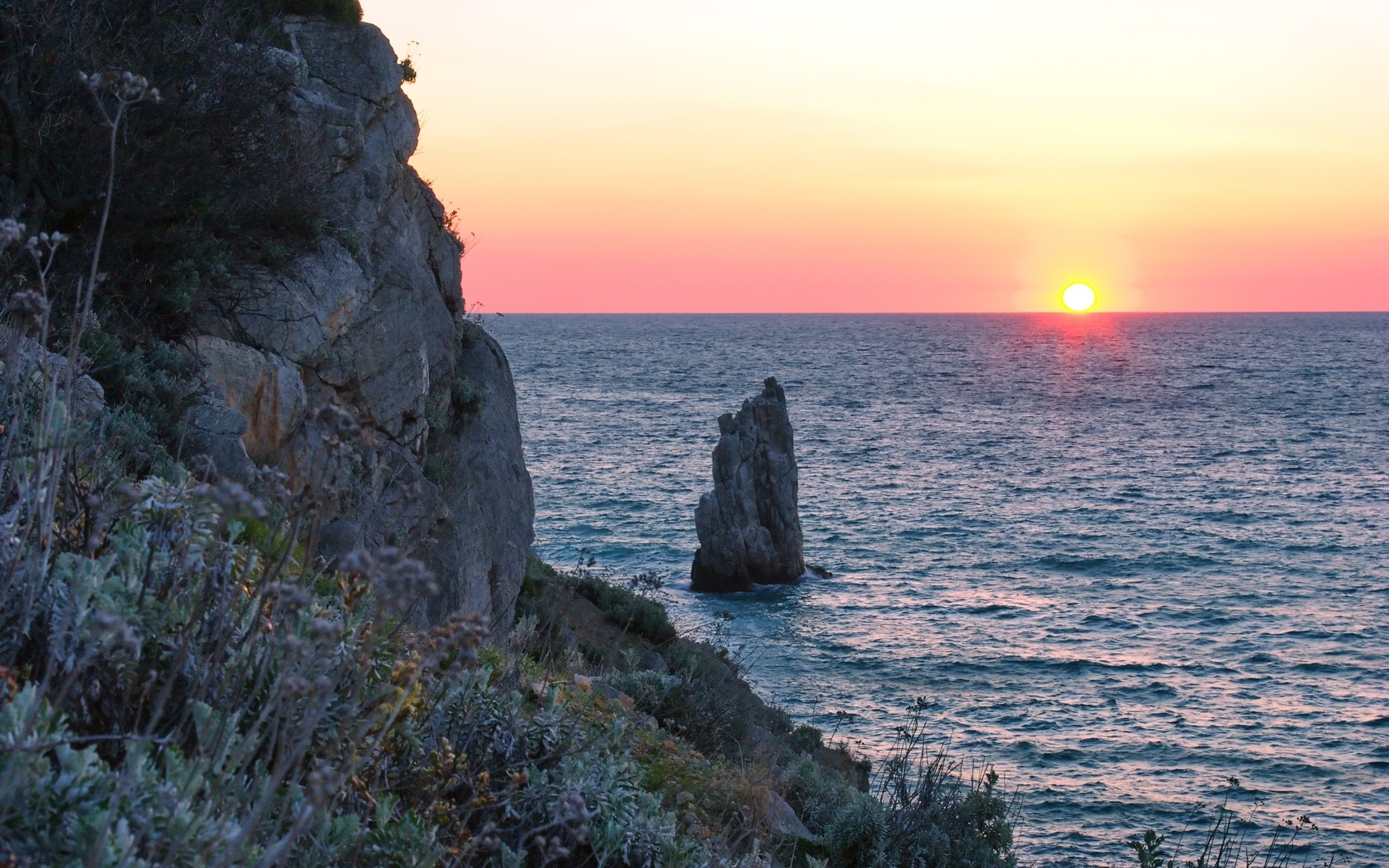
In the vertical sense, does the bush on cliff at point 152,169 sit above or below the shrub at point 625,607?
above

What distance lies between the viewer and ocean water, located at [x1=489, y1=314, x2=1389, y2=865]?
24250 mm

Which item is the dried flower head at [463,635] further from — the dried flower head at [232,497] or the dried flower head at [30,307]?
the dried flower head at [30,307]

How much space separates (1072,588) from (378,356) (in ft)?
112

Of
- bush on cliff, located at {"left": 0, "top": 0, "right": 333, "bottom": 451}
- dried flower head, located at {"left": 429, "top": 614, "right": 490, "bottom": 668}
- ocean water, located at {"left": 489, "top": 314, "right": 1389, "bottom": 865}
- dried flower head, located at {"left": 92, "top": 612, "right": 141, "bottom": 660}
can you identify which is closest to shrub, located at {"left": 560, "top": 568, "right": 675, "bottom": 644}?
ocean water, located at {"left": 489, "top": 314, "right": 1389, "bottom": 865}

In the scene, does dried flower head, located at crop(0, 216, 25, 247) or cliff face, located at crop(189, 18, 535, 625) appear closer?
dried flower head, located at crop(0, 216, 25, 247)

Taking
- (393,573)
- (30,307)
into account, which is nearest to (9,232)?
(30,307)

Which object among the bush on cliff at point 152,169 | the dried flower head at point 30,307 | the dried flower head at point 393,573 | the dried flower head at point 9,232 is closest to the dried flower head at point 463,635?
the dried flower head at point 393,573

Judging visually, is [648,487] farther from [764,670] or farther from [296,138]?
[296,138]

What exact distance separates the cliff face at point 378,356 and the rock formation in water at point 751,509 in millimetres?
24162

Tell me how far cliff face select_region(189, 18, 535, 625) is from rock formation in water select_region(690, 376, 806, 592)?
24162 millimetres

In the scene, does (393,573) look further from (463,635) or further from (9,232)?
(9,232)

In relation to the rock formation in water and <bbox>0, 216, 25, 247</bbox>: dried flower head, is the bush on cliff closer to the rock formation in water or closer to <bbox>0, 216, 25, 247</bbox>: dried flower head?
<bbox>0, 216, 25, 247</bbox>: dried flower head

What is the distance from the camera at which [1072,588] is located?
4009cm

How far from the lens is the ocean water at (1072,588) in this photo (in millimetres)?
24250
